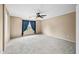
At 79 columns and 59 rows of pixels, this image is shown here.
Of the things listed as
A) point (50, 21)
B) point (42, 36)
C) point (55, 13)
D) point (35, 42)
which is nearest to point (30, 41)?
point (35, 42)

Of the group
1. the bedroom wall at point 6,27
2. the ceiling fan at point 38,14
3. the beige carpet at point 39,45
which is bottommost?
the beige carpet at point 39,45

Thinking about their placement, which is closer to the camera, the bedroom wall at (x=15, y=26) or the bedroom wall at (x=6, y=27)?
the bedroom wall at (x=6, y=27)

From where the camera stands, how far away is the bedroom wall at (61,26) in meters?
2.39

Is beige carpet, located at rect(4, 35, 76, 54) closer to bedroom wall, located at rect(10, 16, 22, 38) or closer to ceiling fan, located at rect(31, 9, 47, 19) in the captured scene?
bedroom wall, located at rect(10, 16, 22, 38)

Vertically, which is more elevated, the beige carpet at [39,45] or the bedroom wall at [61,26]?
the bedroom wall at [61,26]

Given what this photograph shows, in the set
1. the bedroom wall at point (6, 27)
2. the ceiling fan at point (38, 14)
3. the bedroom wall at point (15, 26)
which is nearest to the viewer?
the bedroom wall at point (6, 27)

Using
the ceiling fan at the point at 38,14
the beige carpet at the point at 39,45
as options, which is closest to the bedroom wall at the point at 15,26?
the beige carpet at the point at 39,45

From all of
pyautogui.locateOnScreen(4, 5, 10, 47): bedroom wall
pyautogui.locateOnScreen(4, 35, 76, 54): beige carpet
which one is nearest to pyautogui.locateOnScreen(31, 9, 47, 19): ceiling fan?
pyautogui.locateOnScreen(4, 35, 76, 54): beige carpet

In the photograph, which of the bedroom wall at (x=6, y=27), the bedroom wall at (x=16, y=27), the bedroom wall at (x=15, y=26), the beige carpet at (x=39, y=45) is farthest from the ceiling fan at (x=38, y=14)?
the bedroom wall at (x=6, y=27)

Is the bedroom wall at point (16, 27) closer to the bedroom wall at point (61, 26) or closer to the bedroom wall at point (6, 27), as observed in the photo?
the bedroom wall at point (6, 27)

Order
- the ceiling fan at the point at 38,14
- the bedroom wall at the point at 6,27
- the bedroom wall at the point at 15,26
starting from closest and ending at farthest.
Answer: the bedroom wall at the point at 6,27
the bedroom wall at the point at 15,26
the ceiling fan at the point at 38,14

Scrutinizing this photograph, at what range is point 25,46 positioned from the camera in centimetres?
254

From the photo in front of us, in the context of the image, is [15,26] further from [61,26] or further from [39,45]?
[61,26]

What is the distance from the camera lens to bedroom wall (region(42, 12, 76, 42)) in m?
2.39
